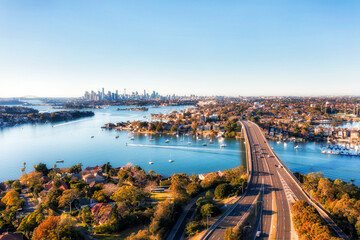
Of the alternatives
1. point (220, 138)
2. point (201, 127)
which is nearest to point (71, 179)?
point (220, 138)

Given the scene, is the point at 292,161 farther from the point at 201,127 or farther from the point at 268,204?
the point at 201,127

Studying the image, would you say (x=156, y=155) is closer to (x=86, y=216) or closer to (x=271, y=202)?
(x=86, y=216)

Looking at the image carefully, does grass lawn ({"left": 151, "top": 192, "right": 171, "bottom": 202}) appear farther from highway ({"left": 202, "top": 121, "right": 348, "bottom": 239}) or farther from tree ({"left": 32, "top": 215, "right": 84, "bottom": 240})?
tree ({"left": 32, "top": 215, "right": 84, "bottom": 240})

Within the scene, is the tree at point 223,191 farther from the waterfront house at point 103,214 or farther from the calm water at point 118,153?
the calm water at point 118,153

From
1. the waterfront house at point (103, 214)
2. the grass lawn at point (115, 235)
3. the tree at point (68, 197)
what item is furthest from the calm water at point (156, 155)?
the grass lawn at point (115, 235)

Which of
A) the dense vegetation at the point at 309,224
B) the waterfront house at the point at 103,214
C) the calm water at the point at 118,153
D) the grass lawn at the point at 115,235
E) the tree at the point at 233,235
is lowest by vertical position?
the calm water at the point at 118,153

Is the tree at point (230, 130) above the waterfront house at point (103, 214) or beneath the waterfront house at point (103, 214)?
above
